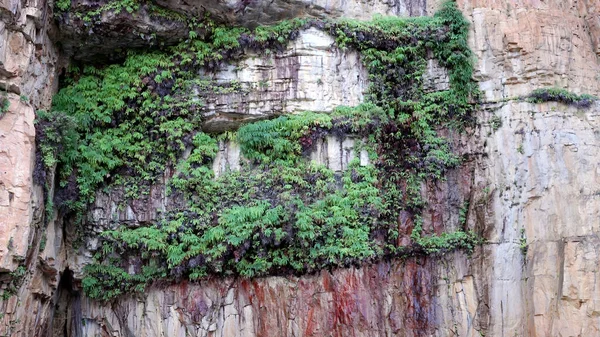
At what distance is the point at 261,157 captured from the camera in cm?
1186

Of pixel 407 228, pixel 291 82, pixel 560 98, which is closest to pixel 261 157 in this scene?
pixel 291 82

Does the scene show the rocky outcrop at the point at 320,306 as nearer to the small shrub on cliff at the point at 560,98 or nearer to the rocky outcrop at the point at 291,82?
the rocky outcrop at the point at 291,82

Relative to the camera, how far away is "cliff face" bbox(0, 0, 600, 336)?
10000 millimetres

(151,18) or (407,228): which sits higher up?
(151,18)

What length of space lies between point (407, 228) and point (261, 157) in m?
3.54

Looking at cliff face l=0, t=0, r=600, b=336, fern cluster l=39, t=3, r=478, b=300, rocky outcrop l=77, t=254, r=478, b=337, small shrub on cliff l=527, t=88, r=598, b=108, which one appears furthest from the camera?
small shrub on cliff l=527, t=88, r=598, b=108

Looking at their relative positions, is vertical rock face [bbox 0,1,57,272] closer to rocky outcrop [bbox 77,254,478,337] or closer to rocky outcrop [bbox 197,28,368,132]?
rocky outcrop [bbox 77,254,478,337]

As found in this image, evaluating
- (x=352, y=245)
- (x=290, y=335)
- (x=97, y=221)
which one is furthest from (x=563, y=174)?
(x=97, y=221)

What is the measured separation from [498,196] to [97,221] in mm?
8628

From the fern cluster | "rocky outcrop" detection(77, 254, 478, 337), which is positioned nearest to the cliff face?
"rocky outcrop" detection(77, 254, 478, 337)

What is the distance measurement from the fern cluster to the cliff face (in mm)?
317

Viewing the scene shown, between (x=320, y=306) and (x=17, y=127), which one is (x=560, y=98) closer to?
(x=320, y=306)

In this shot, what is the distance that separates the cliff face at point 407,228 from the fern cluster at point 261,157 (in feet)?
1.04

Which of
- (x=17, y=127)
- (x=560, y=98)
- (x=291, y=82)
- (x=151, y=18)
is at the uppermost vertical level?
(x=151, y=18)
